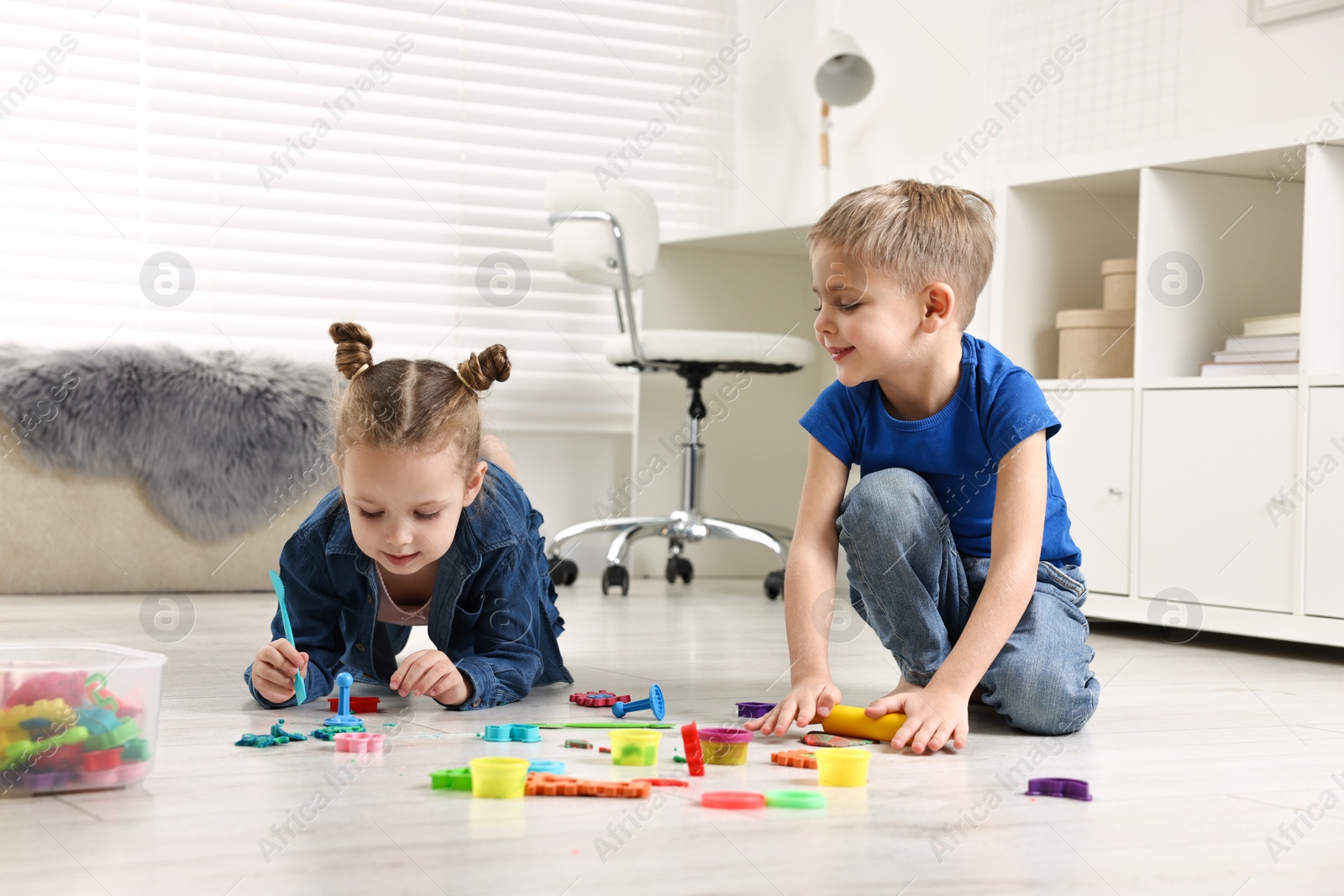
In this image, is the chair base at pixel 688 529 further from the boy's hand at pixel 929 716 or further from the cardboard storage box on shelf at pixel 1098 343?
the boy's hand at pixel 929 716

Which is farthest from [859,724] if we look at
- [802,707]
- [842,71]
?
[842,71]

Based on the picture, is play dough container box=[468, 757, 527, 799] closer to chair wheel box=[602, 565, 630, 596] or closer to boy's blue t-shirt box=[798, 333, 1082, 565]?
boy's blue t-shirt box=[798, 333, 1082, 565]

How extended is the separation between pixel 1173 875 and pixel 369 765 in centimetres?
63

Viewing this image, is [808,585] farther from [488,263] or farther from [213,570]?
[488,263]

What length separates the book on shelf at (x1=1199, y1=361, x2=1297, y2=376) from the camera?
204cm

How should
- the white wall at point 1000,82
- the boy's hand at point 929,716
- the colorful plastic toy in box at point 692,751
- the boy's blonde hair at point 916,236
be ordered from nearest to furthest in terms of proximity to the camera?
the colorful plastic toy in box at point 692,751 < the boy's hand at point 929,716 < the boy's blonde hair at point 916,236 < the white wall at point 1000,82

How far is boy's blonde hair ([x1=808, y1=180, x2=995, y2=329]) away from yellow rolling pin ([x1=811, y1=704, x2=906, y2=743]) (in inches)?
16.4

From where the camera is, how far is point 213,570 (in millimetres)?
2650

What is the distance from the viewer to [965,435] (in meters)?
1.36

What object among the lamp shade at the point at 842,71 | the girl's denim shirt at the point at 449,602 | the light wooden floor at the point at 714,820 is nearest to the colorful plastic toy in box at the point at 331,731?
the light wooden floor at the point at 714,820

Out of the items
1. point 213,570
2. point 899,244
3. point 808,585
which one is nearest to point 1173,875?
point 808,585

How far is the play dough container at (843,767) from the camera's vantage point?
1056 mm

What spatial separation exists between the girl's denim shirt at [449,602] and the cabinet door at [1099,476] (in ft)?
3.90

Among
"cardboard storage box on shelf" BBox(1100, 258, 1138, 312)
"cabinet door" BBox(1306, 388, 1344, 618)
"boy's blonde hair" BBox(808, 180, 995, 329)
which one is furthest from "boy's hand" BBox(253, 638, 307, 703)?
"cardboard storage box on shelf" BBox(1100, 258, 1138, 312)
